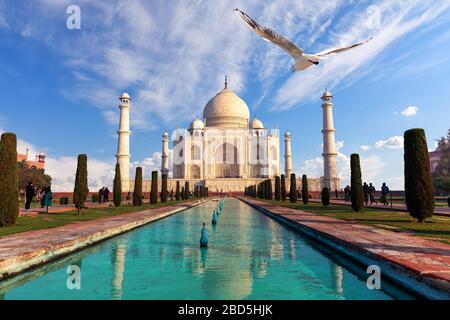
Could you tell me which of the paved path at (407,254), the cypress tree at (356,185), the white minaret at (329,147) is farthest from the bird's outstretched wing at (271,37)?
the white minaret at (329,147)

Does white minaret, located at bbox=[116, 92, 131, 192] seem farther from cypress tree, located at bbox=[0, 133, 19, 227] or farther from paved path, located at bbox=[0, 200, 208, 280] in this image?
paved path, located at bbox=[0, 200, 208, 280]

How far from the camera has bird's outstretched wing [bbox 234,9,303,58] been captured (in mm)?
5238

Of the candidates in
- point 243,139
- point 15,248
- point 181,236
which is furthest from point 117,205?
point 243,139

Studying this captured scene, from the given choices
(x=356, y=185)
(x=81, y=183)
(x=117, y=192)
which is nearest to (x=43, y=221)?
(x=81, y=183)

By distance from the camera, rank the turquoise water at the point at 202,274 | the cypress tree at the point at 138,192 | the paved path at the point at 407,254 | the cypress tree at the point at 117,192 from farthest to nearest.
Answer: the cypress tree at the point at 138,192, the cypress tree at the point at 117,192, the turquoise water at the point at 202,274, the paved path at the point at 407,254

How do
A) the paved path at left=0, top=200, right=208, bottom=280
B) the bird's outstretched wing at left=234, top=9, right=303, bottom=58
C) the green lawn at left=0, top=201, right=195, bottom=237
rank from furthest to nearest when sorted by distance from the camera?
the green lawn at left=0, top=201, right=195, bottom=237
the bird's outstretched wing at left=234, top=9, right=303, bottom=58
the paved path at left=0, top=200, right=208, bottom=280

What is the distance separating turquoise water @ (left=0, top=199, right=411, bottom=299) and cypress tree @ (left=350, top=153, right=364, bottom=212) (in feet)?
20.4

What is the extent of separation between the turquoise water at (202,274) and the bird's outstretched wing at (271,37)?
3.55 metres

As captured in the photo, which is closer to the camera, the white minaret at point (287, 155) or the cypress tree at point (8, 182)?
the cypress tree at point (8, 182)

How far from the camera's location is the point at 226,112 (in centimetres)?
4988

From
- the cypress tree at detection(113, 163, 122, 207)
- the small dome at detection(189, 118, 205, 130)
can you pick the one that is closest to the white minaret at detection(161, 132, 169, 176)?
the small dome at detection(189, 118, 205, 130)

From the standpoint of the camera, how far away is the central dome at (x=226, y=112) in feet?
163

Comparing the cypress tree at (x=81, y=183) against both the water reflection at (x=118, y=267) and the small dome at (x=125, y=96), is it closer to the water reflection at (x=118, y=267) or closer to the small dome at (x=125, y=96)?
the water reflection at (x=118, y=267)
